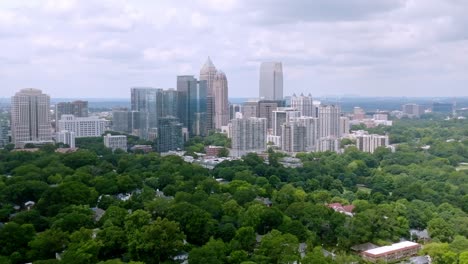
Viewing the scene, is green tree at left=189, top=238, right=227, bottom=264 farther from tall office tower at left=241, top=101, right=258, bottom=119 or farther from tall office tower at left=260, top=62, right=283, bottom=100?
tall office tower at left=260, top=62, right=283, bottom=100

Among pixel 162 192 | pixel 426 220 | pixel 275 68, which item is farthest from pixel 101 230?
pixel 275 68

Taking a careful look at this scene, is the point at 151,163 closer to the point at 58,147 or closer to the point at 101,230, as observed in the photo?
the point at 58,147

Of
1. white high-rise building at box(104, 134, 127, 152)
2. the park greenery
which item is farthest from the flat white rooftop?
white high-rise building at box(104, 134, 127, 152)

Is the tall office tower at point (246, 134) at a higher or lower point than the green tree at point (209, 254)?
higher

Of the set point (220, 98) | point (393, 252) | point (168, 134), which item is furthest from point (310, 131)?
point (393, 252)

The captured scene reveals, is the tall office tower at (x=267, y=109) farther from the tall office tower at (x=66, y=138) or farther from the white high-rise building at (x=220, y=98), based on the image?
the tall office tower at (x=66, y=138)

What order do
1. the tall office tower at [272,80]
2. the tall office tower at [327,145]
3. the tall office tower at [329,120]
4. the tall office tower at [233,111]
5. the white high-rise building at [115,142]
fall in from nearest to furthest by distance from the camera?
the white high-rise building at [115,142]
the tall office tower at [327,145]
the tall office tower at [329,120]
the tall office tower at [233,111]
the tall office tower at [272,80]

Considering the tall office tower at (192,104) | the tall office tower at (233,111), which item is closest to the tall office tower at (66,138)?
the tall office tower at (192,104)

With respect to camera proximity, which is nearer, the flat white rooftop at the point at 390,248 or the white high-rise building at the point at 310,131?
the flat white rooftop at the point at 390,248
